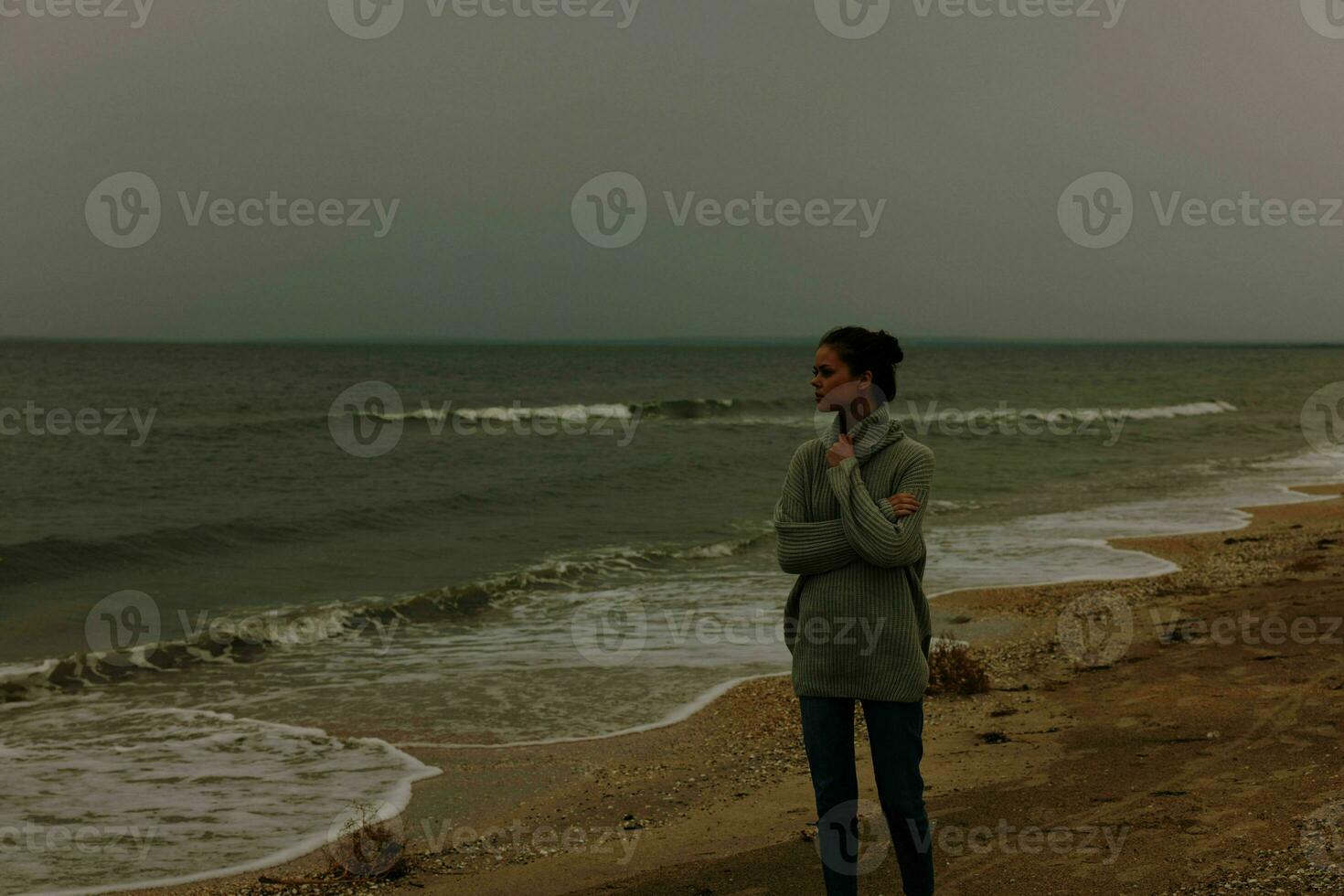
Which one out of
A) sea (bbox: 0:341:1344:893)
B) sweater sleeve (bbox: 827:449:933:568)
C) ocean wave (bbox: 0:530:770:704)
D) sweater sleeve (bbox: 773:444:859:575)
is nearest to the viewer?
sweater sleeve (bbox: 827:449:933:568)

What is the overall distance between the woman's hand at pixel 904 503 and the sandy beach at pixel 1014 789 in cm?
194

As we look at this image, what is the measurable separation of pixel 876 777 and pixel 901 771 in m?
0.09

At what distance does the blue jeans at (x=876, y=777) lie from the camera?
3.81 meters

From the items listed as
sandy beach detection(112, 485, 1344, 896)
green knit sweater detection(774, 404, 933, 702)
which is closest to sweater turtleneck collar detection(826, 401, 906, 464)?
green knit sweater detection(774, 404, 933, 702)

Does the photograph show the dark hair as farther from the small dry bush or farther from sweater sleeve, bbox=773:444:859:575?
the small dry bush

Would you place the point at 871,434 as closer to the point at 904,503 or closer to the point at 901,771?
the point at 904,503

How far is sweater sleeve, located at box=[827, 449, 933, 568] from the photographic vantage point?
3.68 m

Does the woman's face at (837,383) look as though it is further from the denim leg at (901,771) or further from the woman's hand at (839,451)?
the denim leg at (901,771)

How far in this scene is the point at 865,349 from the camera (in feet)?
12.7

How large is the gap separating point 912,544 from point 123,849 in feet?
15.9

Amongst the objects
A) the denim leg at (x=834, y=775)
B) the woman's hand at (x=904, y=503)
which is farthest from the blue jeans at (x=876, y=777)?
the woman's hand at (x=904, y=503)

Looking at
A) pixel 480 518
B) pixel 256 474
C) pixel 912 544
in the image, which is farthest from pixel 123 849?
pixel 256 474

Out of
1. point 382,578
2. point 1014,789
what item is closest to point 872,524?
point 1014,789

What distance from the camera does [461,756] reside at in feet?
25.5
